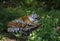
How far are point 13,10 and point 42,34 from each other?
3.08 meters

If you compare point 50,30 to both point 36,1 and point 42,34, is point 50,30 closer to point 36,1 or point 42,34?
point 42,34

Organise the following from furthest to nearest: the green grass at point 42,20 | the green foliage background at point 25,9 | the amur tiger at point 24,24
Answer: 1. the green foliage background at point 25,9
2. the amur tiger at point 24,24
3. the green grass at point 42,20

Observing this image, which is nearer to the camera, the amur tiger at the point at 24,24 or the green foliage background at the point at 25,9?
the amur tiger at the point at 24,24

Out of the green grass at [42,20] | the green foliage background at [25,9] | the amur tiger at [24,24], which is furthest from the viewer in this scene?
the green foliage background at [25,9]

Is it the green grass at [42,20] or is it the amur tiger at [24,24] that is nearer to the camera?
the green grass at [42,20]

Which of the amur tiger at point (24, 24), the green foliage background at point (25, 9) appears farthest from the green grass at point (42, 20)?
the amur tiger at point (24, 24)

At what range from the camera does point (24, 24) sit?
622 cm

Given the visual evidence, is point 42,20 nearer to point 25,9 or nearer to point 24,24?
point 24,24

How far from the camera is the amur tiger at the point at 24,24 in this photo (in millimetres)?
6188

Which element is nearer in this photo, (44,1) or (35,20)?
(35,20)

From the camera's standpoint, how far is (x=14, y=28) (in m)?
6.18

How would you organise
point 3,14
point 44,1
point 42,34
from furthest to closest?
point 44,1
point 3,14
point 42,34

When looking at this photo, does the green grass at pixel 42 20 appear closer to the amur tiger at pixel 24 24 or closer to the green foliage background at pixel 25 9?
the green foliage background at pixel 25 9

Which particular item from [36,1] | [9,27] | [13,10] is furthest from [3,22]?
[36,1]
